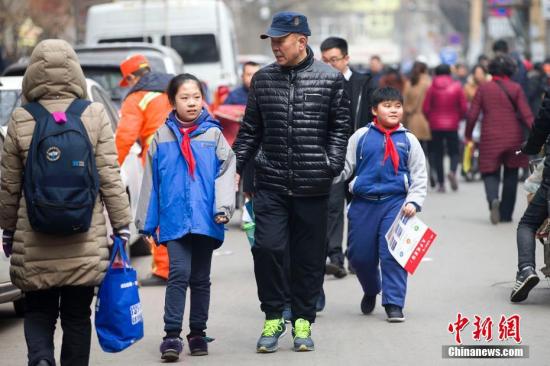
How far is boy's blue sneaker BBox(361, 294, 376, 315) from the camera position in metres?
9.59

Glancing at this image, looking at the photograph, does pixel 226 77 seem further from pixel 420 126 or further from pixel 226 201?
pixel 226 201

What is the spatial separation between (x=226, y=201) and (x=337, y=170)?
674 mm

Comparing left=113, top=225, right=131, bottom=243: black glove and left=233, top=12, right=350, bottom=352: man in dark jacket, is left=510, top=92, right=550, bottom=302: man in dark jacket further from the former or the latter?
left=113, top=225, right=131, bottom=243: black glove

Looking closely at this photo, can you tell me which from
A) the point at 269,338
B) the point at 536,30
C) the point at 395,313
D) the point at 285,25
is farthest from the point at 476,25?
the point at 269,338

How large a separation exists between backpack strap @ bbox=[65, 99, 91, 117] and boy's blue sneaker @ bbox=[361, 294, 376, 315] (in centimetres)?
329

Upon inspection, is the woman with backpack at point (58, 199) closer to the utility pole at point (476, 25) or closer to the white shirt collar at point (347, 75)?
the white shirt collar at point (347, 75)

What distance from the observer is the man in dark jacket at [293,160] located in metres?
8.14

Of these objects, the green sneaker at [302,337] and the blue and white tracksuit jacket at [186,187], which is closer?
the blue and white tracksuit jacket at [186,187]

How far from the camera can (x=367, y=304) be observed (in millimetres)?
9594

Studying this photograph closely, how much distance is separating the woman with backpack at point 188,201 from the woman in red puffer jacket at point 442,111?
11726 mm

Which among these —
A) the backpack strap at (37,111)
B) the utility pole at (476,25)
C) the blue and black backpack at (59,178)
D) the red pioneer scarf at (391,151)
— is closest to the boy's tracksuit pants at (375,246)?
the red pioneer scarf at (391,151)

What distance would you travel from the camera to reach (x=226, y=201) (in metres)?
8.14

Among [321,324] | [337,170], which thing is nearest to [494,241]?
[321,324]

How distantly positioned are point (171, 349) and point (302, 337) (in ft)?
2.61
